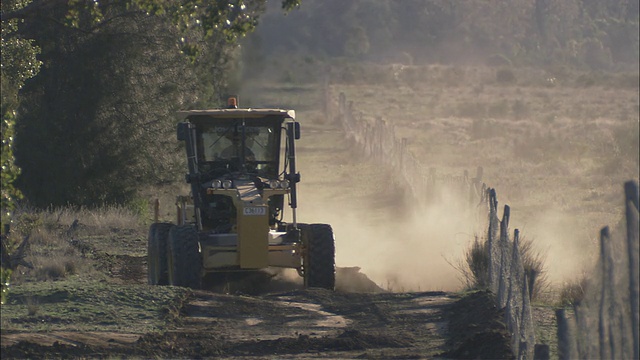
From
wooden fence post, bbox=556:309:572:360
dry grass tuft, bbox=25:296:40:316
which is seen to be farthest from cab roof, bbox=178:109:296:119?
wooden fence post, bbox=556:309:572:360

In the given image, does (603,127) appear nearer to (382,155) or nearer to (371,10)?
(382,155)

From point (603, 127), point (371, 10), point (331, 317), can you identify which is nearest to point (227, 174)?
point (331, 317)

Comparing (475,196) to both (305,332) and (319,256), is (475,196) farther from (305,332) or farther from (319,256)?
(305,332)

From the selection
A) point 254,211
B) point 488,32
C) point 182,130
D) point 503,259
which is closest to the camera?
point 503,259

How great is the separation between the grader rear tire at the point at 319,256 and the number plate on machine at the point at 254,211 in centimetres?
94

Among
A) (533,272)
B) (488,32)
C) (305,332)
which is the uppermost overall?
(488,32)

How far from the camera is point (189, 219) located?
16812mm

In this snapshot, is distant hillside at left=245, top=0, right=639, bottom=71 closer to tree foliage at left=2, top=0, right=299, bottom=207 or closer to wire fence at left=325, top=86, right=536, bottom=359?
wire fence at left=325, top=86, right=536, bottom=359

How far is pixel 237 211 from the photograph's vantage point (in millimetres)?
15211

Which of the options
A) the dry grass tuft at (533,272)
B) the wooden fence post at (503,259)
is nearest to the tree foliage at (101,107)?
the dry grass tuft at (533,272)

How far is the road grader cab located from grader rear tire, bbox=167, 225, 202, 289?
1 centimetres

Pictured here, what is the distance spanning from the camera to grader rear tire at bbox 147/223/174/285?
16.1 meters

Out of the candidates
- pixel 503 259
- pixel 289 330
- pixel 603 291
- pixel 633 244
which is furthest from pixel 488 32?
pixel 633 244

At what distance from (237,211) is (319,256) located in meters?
1.30
